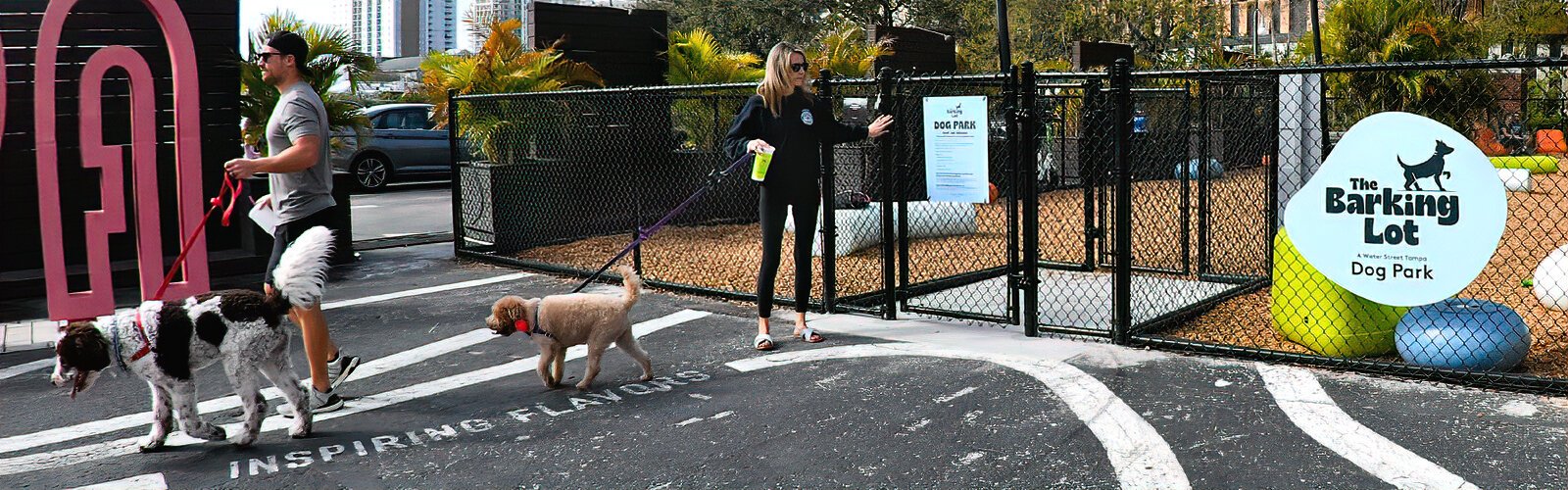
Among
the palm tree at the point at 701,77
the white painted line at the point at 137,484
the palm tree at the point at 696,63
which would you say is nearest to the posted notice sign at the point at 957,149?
the white painted line at the point at 137,484

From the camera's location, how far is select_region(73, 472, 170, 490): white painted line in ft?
13.6

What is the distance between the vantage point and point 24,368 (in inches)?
244

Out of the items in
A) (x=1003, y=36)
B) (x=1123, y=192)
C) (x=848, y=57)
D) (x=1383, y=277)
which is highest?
(x=848, y=57)

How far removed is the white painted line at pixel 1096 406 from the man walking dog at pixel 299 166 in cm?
196

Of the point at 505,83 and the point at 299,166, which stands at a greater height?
the point at 505,83

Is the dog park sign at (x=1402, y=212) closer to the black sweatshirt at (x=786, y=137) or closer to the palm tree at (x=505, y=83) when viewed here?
the black sweatshirt at (x=786, y=137)

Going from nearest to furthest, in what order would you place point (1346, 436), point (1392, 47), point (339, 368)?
point (1346, 436)
point (339, 368)
point (1392, 47)

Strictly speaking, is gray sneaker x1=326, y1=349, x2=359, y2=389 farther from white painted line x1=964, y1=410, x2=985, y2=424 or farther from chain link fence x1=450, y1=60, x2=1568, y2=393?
white painted line x1=964, y1=410, x2=985, y2=424

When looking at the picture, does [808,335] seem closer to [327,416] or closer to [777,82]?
[777,82]

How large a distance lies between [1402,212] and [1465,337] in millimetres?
627

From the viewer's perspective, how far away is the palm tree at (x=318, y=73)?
9.84m

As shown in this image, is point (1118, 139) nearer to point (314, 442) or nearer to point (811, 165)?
point (811, 165)

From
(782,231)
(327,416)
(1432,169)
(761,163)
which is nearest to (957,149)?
(782,231)

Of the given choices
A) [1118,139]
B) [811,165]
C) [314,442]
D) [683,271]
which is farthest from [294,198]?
[683,271]
